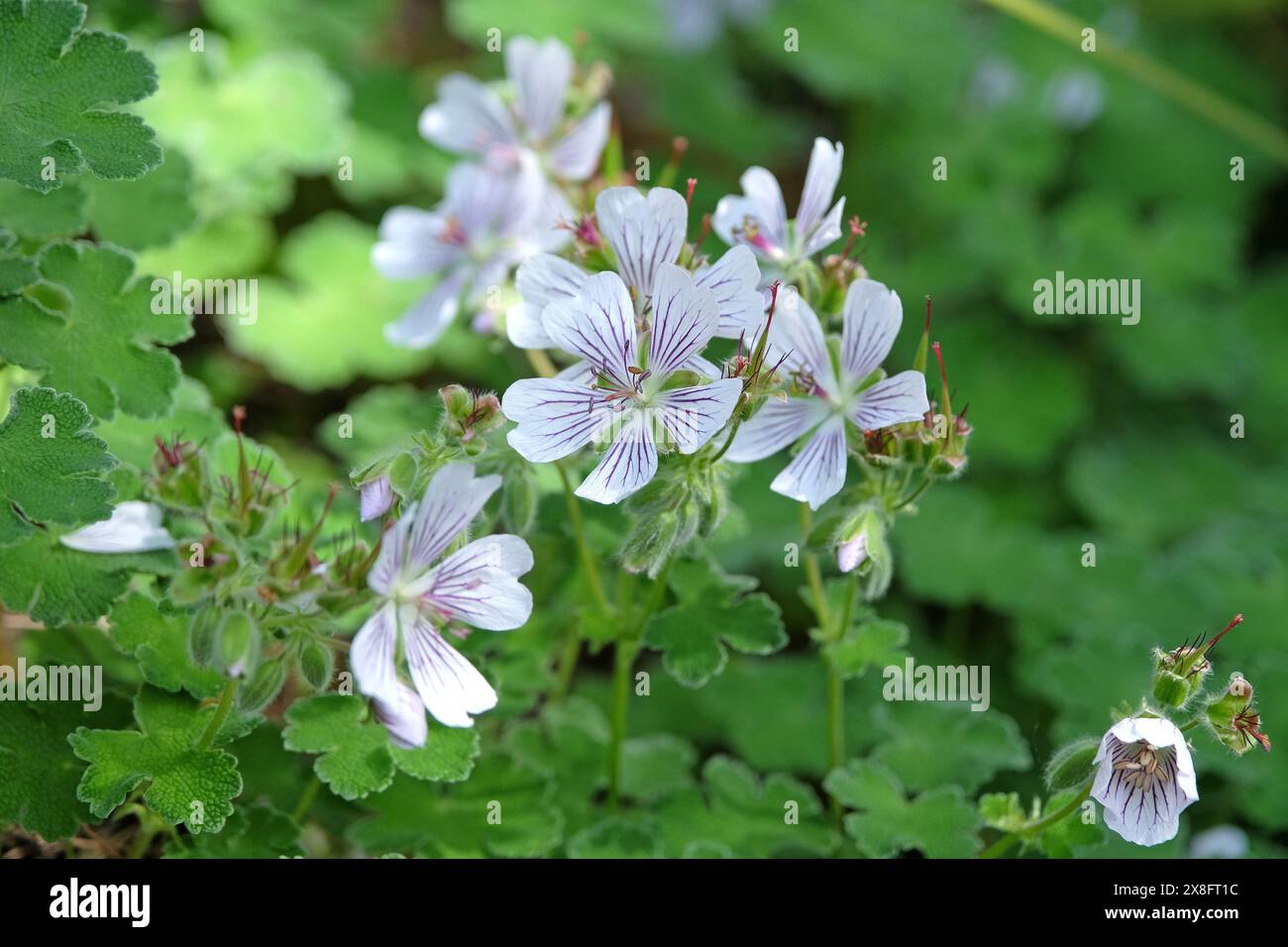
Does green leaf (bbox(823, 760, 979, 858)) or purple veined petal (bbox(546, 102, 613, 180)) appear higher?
purple veined petal (bbox(546, 102, 613, 180))

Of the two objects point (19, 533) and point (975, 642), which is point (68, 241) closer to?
point (19, 533)

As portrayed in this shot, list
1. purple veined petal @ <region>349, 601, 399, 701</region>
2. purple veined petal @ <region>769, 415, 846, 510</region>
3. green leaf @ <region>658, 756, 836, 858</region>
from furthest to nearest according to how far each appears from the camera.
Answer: green leaf @ <region>658, 756, 836, 858</region>
purple veined petal @ <region>769, 415, 846, 510</region>
purple veined petal @ <region>349, 601, 399, 701</region>

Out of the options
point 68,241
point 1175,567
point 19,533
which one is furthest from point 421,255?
point 1175,567

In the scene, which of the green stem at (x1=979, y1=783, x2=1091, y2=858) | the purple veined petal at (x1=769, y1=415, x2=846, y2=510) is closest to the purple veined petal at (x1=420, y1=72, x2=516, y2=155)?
the purple veined petal at (x1=769, y1=415, x2=846, y2=510)

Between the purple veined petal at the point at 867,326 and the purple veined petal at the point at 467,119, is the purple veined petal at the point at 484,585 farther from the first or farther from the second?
the purple veined petal at the point at 467,119

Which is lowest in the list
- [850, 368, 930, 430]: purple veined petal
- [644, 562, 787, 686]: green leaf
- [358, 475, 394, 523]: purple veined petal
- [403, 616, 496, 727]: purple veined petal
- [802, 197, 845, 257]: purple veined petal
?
[403, 616, 496, 727]: purple veined petal

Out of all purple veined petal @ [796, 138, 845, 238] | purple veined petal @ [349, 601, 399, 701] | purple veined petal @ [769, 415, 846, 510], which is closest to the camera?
purple veined petal @ [349, 601, 399, 701]

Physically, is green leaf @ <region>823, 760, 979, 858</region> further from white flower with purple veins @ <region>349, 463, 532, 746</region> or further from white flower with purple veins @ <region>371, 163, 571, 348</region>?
white flower with purple veins @ <region>371, 163, 571, 348</region>
